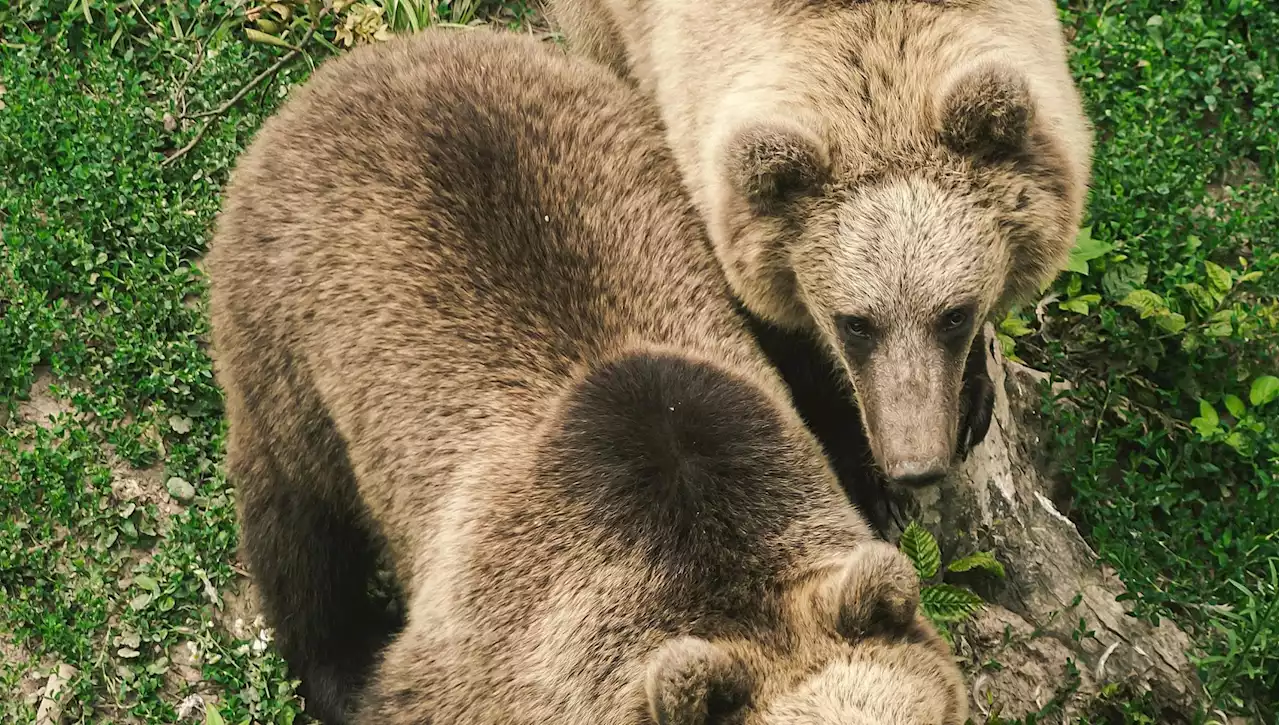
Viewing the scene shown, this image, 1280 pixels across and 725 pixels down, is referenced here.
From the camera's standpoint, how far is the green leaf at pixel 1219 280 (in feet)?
21.8

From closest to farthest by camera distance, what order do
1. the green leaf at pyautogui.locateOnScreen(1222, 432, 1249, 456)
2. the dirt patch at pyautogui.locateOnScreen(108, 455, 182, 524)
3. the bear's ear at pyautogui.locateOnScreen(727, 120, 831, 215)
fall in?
the bear's ear at pyautogui.locateOnScreen(727, 120, 831, 215) → the dirt patch at pyautogui.locateOnScreen(108, 455, 182, 524) → the green leaf at pyautogui.locateOnScreen(1222, 432, 1249, 456)

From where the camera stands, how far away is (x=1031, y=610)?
575cm

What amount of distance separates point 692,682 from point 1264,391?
397 centimetres

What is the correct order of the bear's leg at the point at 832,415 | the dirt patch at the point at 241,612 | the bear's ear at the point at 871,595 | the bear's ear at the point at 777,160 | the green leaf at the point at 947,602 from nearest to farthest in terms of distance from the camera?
1. the bear's ear at the point at 871,595
2. the bear's ear at the point at 777,160
3. the green leaf at the point at 947,602
4. the bear's leg at the point at 832,415
5. the dirt patch at the point at 241,612

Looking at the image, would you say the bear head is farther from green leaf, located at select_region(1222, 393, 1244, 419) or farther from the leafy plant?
green leaf, located at select_region(1222, 393, 1244, 419)

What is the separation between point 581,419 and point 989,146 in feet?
5.60

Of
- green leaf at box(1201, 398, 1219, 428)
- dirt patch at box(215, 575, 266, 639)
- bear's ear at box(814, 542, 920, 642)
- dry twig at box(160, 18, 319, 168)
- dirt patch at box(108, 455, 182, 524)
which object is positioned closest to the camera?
bear's ear at box(814, 542, 920, 642)

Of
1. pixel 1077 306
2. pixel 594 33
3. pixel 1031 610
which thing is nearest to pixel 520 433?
pixel 1031 610

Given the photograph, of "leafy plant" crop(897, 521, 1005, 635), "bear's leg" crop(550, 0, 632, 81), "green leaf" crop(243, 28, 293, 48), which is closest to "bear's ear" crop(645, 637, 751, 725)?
"leafy plant" crop(897, 521, 1005, 635)

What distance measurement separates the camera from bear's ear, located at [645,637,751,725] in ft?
12.1

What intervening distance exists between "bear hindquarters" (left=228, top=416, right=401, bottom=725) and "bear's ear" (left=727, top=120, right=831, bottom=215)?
1.93 metres

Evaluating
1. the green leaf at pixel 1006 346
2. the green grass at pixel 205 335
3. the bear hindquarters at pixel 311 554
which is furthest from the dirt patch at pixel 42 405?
the green leaf at pixel 1006 346

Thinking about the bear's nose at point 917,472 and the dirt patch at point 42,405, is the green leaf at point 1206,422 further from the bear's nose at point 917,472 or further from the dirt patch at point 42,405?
the dirt patch at point 42,405

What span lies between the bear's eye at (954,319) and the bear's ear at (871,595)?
0.97m
